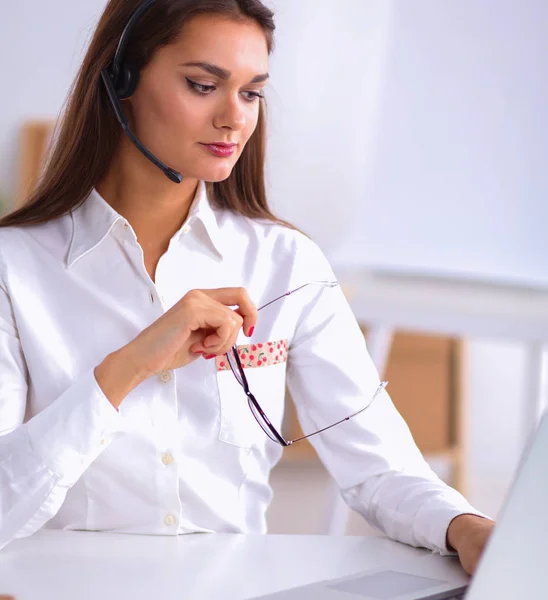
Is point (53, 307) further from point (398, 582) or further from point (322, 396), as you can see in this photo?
point (398, 582)

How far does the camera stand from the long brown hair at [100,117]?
1.14m

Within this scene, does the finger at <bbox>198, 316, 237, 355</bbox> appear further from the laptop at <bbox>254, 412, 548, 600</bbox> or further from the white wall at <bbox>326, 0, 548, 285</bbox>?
the white wall at <bbox>326, 0, 548, 285</bbox>

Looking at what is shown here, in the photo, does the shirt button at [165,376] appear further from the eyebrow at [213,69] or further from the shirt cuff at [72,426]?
the eyebrow at [213,69]

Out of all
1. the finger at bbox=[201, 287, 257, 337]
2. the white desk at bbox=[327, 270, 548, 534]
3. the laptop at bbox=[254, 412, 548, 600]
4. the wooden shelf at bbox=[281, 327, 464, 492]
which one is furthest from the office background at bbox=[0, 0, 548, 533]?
the laptop at bbox=[254, 412, 548, 600]

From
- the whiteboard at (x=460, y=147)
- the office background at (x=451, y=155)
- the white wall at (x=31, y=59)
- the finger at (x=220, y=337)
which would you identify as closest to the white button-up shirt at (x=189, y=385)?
the finger at (x=220, y=337)

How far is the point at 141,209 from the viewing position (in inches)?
49.3

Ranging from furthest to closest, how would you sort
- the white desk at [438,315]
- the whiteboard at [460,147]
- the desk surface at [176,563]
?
the whiteboard at [460,147], the white desk at [438,315], the desk surface at [176,563]

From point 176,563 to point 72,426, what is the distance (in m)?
0.19

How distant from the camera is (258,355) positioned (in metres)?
1.22

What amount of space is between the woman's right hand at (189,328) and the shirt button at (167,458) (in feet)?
0.48

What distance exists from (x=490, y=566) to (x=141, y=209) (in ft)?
2.37

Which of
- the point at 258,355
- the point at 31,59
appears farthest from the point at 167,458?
the point at 31,59

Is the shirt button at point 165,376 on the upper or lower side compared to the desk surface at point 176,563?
upper

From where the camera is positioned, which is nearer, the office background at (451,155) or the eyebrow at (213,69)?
the eyebrow at (213,69)
